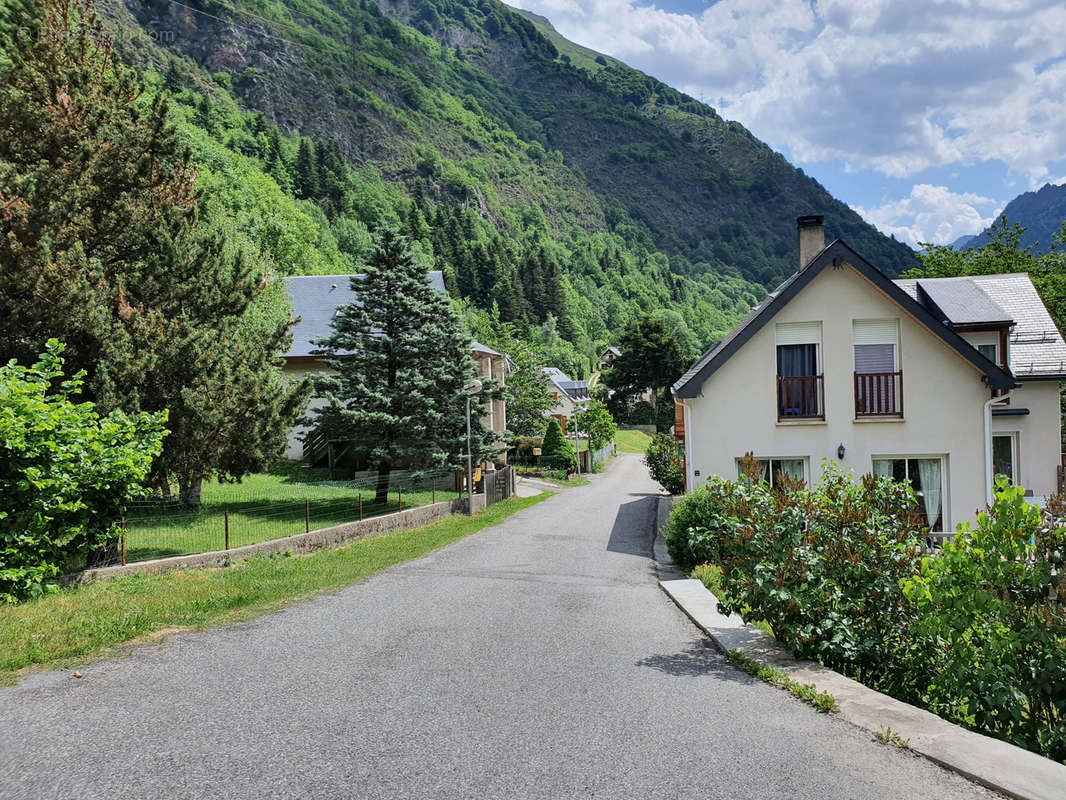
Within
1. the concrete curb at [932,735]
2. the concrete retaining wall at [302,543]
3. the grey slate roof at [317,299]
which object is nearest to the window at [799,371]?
the concrete curb at [932,735]

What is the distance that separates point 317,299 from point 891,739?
3446 cm

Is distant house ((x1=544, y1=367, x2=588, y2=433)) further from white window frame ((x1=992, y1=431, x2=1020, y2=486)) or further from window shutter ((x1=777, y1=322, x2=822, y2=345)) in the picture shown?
window shutter ((x1=777, y1=322, x2=822, y2=345))

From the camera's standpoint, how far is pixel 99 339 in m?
13.1

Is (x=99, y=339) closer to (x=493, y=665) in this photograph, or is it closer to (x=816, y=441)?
(x=493, y=665)

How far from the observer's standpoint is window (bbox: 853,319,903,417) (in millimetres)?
17234

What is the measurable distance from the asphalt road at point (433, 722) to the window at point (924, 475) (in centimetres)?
981

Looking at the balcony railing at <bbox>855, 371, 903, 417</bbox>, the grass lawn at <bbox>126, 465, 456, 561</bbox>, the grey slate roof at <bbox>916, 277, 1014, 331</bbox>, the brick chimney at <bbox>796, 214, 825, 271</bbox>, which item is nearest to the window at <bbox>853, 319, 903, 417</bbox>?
the balcony railing at <bbox>855, 371, 903, 417</bbox>

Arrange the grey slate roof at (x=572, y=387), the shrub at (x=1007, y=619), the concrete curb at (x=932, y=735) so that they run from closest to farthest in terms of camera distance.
→ 1. the concrete curb at (x=932, y=735)
2. the shrub at (x=1007, y=619)
3. the grey slate roof at (x=572, y=387)

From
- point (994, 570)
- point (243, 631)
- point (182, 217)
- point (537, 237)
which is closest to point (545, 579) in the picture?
point (243, 631)

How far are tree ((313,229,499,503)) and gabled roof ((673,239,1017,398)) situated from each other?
9.08m

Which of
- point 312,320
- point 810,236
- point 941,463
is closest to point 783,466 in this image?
point 941,463

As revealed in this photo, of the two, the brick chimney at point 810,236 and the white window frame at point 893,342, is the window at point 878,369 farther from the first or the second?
the brick chimney at point 810,236

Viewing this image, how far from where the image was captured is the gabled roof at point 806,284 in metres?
16.5

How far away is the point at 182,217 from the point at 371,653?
10.8 metres
